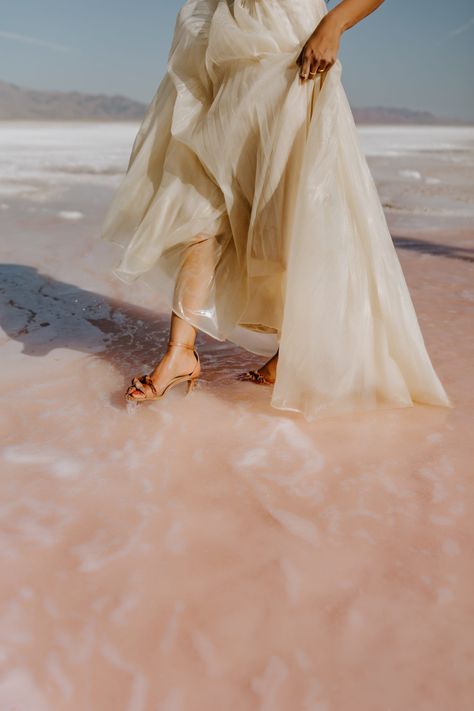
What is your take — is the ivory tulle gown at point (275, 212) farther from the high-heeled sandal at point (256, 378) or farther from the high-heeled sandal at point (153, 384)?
the high-heeled sandal at point (256, 378)

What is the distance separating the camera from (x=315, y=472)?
1.72 m

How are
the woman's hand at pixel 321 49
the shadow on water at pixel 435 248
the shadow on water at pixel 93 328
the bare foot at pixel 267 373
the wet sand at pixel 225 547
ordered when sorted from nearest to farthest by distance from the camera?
the wet sand at pixel 225 547 < the woman's hand at pixel 321 49 < the bare foot at pixel 267 373 < the shadow on water at pixel 93 328 < the shadow on water at pixel 435 248

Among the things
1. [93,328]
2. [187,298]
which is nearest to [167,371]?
[187,298]

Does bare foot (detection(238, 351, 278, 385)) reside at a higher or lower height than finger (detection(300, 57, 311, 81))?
lower

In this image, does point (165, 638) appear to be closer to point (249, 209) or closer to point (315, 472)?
point (315, 472)

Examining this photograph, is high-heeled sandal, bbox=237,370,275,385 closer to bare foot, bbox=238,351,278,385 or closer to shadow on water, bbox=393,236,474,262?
bare foot, bbox=238,351,278,385

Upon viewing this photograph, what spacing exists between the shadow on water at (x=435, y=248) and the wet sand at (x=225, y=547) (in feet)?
7.12

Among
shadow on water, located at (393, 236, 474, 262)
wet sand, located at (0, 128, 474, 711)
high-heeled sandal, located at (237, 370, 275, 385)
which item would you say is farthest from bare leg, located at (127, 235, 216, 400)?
shadow on water, located at (393, 236, 474, 262)

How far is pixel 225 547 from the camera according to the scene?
1413 mm

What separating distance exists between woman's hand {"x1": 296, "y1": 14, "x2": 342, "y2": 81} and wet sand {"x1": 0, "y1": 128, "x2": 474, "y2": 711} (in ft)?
2.83

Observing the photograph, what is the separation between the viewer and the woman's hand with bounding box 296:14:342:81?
1.80m

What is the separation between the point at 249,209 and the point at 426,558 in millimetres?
1010

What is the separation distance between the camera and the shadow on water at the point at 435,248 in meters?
4.59

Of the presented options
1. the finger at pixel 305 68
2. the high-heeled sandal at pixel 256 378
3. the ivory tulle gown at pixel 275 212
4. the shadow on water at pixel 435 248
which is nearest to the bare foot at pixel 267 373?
the high-heeled sandal at pixel 256 378
